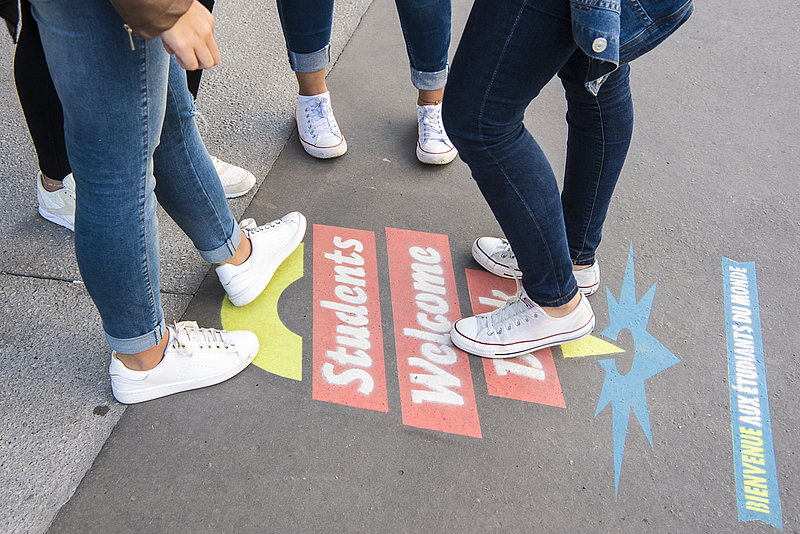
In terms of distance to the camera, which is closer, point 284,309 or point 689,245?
point 284,309

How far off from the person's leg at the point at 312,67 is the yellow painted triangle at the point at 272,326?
0.63 m

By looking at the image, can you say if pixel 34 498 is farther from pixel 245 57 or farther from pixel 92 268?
pixel 245 57

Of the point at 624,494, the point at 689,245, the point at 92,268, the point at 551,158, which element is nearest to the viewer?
the point at 92,268

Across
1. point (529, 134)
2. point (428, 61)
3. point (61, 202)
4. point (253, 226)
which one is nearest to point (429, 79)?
point (428, 61)

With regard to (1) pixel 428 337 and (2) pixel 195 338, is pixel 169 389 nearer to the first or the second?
(2) pixel 195 338

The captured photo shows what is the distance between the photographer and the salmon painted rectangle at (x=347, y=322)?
168cm

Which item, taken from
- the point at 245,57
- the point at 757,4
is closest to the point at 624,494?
the point at 245,57

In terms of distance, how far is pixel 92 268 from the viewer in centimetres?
128

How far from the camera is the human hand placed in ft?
3.39

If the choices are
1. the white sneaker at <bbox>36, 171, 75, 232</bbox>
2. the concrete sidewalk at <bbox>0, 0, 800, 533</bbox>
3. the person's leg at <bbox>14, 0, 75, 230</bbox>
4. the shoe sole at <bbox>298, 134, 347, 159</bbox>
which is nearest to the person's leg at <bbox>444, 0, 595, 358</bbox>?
the concrete sidewalk at <bbox>0, 0, 800, 533</bbox>

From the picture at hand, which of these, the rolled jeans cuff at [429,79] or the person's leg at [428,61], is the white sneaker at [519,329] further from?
the rolled jeans cuff at [429,79]

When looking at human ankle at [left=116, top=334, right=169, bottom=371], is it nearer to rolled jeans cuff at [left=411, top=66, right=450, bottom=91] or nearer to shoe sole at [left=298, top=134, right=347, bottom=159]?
shoe sole at [left=298, top=134, right=347, bottom=159]

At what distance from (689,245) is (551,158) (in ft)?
2.11

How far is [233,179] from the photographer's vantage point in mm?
2234
